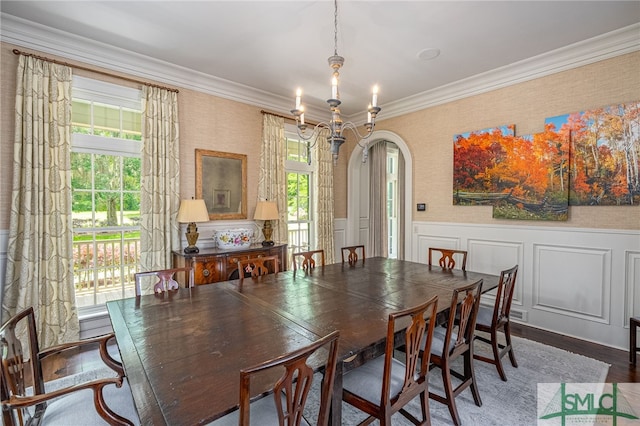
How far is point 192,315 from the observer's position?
1.78 m

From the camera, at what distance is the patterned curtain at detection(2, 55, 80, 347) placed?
2.70 m

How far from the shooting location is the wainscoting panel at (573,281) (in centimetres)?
300

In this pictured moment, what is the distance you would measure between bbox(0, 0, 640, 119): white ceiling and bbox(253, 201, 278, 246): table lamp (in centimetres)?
166

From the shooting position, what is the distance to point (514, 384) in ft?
7.67

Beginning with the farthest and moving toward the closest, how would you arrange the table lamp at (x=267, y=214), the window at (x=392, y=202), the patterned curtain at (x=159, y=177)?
the window at (x=392, y=202) < the table lamp at (x=267, y=214) < the patterned curtain at (x=159, y=177)

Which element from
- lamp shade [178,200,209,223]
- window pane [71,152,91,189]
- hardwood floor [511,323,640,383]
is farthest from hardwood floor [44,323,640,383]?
window pane [71,152,91,189]

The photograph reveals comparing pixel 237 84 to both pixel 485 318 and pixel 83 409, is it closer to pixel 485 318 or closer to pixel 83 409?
pixel 83 409

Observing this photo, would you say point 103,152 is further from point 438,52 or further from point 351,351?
point 438,52

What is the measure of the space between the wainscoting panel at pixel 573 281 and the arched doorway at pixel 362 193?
1.69 meters

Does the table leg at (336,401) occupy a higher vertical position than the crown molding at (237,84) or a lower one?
lower

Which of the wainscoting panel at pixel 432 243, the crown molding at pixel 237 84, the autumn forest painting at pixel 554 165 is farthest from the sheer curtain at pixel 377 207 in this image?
the autumn forest painting at pixel 554 165

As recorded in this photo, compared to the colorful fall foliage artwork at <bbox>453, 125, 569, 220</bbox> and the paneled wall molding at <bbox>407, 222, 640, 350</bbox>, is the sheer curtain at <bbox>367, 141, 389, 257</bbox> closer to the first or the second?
the colorful fall foliage artwork at <bbox>453, 125, 569, 220</bbox>

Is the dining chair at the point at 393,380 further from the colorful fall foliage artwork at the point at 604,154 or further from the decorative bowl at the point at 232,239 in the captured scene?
the colorful fall foliage artwork at the point at 604,154

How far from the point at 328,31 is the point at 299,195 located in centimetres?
269
